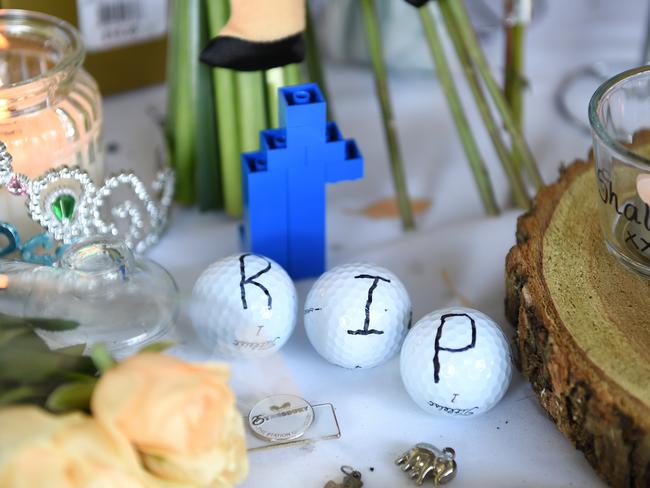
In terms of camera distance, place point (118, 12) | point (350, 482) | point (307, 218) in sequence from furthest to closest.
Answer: point (118, 12) → point (307, 218) → point (350, 482)

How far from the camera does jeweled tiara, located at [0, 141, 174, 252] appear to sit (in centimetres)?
49

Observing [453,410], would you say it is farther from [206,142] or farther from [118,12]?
[118,12]

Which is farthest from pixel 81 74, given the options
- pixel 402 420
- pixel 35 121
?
pixel 402 420

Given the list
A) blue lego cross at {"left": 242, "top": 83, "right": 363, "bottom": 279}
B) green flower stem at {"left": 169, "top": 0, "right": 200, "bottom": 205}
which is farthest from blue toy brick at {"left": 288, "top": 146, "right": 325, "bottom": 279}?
green flower stem at {"left": 169, "top": 0, "right": 200, "bottom": 205}

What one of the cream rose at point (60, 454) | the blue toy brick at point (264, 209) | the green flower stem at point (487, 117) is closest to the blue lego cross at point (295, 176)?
the blue toy brick at point (264, 209)

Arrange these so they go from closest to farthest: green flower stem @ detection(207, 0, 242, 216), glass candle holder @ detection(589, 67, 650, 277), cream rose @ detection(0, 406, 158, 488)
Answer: cream rose @ detection(0, 406, 158, 488), glass candle holder @ detection(589, 67, 650, 277), green flower stem @ detection(207, 0, 242, 216)

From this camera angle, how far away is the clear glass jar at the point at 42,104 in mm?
498

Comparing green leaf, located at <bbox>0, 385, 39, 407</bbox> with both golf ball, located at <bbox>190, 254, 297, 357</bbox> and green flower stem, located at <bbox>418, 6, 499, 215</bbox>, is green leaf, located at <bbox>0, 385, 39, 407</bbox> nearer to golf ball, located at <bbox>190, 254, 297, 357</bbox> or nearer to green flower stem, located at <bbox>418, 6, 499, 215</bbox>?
golf ball, located at <bbox>190, 254, 297, 357</bbox>

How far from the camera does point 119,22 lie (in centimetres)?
64

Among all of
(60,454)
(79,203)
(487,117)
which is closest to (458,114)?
(487,117)

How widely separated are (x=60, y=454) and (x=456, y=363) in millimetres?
195

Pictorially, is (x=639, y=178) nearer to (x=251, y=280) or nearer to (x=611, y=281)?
(x=611, y=281)

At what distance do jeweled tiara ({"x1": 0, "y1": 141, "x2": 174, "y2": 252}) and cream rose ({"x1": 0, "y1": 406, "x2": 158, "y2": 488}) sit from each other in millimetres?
179

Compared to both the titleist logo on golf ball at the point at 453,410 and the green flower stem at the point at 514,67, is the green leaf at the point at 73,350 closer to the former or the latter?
the titleist logo on golf ball at the point at 453,410
